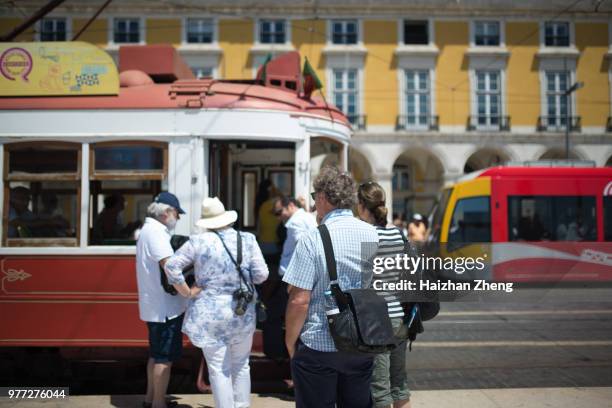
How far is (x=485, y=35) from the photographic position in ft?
86.5

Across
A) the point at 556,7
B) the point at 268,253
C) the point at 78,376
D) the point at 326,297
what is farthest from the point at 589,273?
the point at 556,7

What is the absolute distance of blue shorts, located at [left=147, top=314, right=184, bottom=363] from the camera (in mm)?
4508

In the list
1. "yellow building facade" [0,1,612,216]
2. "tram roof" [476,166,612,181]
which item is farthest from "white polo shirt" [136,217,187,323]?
"yellow building facade" [0,1,612,216]

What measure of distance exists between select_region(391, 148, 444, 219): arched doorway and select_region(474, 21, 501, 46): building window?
5.71 m

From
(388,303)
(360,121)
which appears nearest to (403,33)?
(360,121)

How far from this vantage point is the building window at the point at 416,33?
1046 inches

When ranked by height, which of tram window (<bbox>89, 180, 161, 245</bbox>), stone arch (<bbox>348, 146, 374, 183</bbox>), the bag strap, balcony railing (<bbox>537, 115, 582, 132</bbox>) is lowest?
the bag strap

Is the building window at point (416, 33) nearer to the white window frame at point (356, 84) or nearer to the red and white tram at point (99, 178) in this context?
the white window frame at point (356, 84)

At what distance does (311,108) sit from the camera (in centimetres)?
597

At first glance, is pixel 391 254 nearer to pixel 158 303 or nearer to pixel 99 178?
pixel 158 303

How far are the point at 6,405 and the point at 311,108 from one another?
395 centimetres

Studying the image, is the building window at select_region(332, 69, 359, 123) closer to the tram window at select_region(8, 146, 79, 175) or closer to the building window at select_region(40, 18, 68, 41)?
the building window at select_region(40, 18, 68, 41)

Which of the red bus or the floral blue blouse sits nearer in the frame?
the floral blue blouse

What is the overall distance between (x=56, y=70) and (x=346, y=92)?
22177mm
